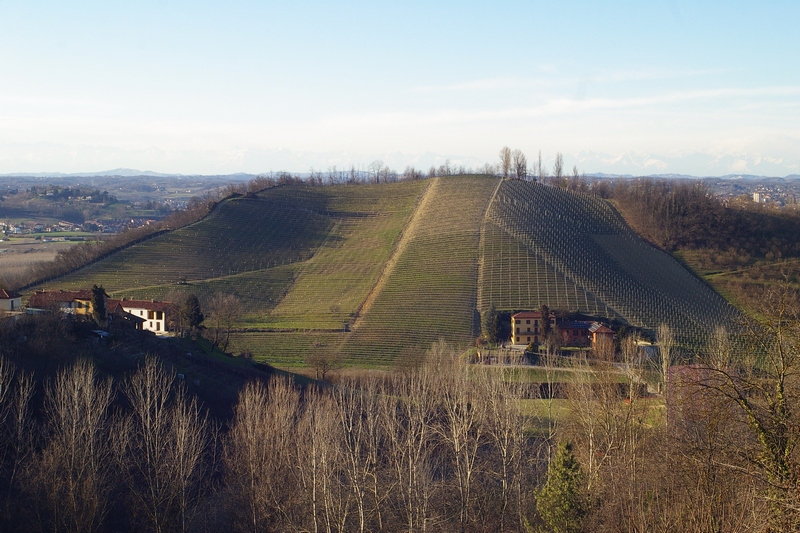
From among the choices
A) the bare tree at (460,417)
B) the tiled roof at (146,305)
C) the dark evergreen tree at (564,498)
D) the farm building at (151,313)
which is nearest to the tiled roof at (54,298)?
the farm building at (151,313)

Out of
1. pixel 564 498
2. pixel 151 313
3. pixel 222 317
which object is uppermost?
pixel 564 498

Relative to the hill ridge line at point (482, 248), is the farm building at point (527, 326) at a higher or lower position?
lower

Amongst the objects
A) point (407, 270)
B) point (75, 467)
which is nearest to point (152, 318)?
point (407, 270)

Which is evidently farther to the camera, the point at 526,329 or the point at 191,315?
the point at 526,329

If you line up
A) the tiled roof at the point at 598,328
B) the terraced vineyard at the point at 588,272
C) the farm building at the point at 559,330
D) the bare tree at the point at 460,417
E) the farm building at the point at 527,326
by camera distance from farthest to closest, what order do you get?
1. the terraced vineyard at the point at 588,272
2. the farm building at the point at 527,326
3. the farm building at the point at 559,330
4. the tiled roof at the point at 598,328
5. the bare tree at the point at 460,417

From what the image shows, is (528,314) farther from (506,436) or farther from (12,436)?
(12,436)

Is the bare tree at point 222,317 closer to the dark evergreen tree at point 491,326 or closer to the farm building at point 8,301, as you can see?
the farm building at point 8,301

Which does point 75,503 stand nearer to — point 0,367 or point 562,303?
point 0,367
